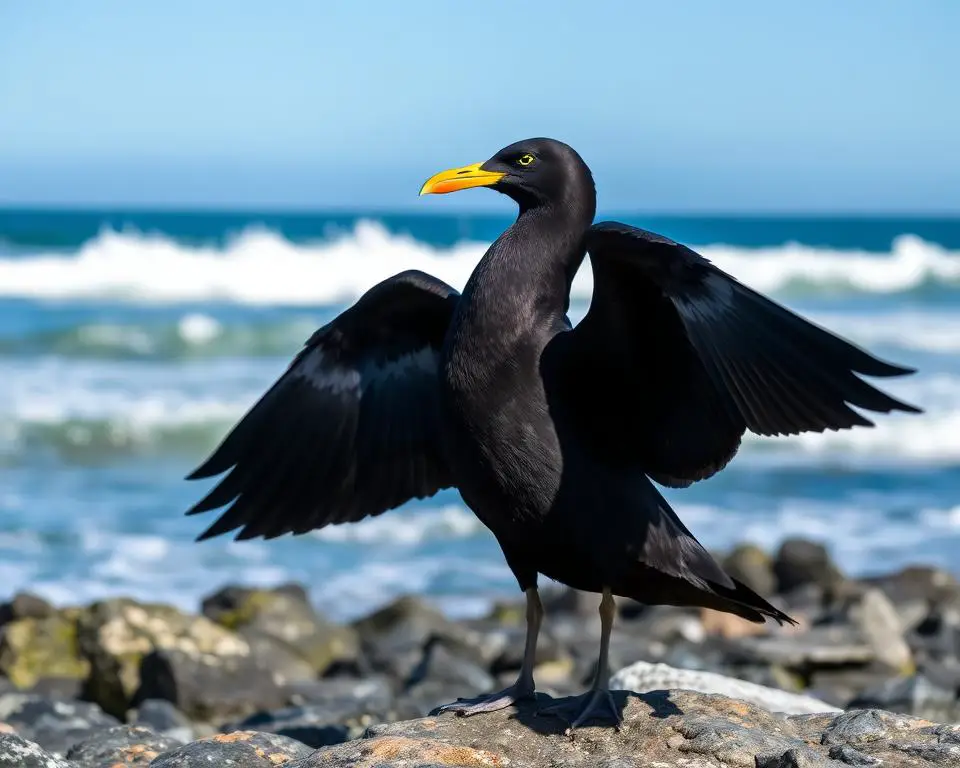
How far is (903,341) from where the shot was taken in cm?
2917

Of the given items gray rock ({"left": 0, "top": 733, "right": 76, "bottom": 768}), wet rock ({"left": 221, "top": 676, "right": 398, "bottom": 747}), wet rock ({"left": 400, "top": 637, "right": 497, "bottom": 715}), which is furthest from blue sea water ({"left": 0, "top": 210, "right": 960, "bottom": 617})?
gray rock ({"left": 0, "top": 733, "right": 76, "bottom": 768})

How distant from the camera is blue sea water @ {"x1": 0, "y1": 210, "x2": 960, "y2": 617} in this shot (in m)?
13.4

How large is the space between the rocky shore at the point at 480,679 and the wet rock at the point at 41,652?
1 cm

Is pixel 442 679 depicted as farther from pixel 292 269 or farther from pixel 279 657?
pixel 292 269

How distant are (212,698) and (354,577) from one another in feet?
15.1

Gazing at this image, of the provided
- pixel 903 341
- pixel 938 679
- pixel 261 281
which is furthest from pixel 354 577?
pixel 261 281

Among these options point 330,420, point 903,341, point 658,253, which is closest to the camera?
point 658,253

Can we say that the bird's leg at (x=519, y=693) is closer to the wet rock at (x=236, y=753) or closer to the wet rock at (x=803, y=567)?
the wet rock at (x=236, y=753)

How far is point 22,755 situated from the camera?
15.1ft

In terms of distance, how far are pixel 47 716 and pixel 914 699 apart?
4.90m

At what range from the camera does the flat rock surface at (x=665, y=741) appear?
14.1ft

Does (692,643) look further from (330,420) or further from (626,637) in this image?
(330,420)

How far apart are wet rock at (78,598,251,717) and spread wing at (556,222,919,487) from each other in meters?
5.12

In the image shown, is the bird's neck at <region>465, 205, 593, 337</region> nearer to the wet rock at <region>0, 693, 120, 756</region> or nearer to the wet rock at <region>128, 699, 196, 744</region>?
the wet rock at <region>0, 693, 120, 756</region>
